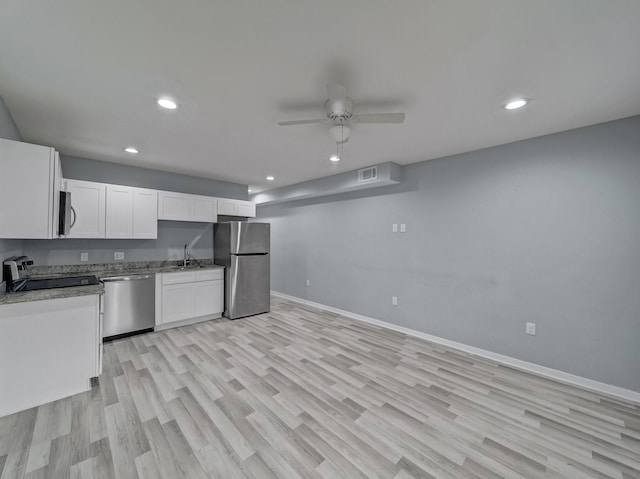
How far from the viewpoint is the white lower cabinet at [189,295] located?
383 cm

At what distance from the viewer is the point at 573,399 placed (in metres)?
2.33

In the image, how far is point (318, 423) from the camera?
77.3 inches

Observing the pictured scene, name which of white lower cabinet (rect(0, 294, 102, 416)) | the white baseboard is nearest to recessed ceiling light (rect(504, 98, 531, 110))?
the white baseboard

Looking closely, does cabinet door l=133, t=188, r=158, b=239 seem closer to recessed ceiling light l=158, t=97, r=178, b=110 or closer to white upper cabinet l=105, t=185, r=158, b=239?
white upper cabinet l=105, t=185, r=158, b=239

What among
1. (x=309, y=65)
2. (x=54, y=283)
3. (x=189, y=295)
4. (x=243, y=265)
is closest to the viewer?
(x=309, y=65)

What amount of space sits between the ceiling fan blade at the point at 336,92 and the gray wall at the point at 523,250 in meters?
2.34

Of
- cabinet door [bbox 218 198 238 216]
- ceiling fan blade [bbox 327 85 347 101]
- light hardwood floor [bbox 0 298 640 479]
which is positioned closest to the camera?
light hardwood floor [bbox 0 298 640 479]

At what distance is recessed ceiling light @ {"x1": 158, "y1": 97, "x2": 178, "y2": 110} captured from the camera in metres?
2.09

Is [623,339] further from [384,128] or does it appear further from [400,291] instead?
[384,128]

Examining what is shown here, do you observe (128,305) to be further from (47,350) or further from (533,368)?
(533,368)

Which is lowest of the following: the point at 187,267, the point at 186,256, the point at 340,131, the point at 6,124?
the point at 187,267

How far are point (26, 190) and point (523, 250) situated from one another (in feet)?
15.9

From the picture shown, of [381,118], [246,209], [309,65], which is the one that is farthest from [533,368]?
[246,209]

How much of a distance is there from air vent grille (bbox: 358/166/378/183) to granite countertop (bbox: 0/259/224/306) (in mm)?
2864
